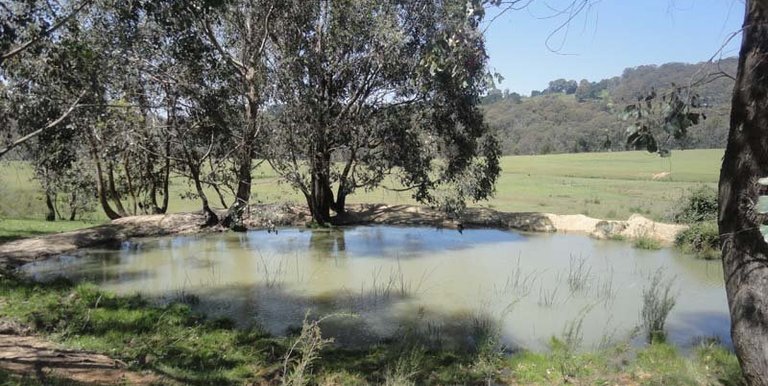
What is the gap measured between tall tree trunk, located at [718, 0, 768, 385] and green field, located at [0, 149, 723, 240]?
478 inches

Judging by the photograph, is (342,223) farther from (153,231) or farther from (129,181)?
(129,181)

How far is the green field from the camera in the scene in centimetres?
1950

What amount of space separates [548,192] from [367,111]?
14.0 m

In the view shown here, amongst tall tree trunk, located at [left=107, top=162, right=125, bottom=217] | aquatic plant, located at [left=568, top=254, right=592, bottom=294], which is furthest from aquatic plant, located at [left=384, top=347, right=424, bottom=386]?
tall tree trunk, located at [left=107, top=162, right=125, bottom=217]

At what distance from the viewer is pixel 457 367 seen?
524cm

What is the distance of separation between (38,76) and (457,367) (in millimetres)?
9155

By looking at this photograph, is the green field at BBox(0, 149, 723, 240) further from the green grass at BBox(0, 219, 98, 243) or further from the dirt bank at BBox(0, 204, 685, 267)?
the dirt bank at BBox(0, 204, 685, 267)

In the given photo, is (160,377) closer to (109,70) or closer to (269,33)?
(109,70)

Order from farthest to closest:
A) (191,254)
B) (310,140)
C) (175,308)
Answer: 1. (310,140)
2. (191,254)
3. (175,308)

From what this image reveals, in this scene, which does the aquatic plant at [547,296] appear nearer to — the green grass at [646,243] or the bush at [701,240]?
the bush at [701,240]

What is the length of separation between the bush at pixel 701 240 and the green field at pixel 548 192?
2.60m

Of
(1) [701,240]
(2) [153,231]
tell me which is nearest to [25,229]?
(2) [153,231]

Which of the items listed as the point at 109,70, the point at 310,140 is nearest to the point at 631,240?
the point at 310,140

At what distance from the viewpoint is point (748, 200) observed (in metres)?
3.30
